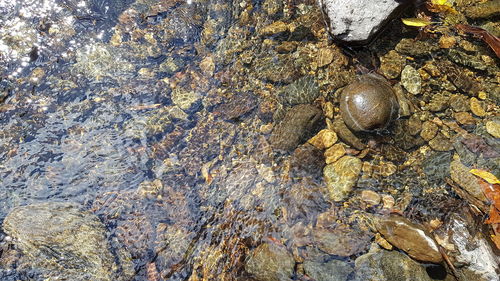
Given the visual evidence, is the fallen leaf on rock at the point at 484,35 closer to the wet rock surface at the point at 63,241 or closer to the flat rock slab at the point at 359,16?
the flat rock slab at the point at 359,16

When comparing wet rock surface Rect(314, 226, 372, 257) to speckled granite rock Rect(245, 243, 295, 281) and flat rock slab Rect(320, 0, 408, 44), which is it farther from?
flat rock slab Rect(320, 0, 408, 44)

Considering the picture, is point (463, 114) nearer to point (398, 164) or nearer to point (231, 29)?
point (398, 164)

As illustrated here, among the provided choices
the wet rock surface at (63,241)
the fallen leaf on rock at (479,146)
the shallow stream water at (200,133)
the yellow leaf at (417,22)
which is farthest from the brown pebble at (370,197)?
the wet rock surface at (63,241)

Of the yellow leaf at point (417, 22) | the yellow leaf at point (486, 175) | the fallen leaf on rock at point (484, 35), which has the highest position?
the yellow leaf at point (417, 22)

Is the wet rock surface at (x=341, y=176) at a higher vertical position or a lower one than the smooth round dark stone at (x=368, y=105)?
lower

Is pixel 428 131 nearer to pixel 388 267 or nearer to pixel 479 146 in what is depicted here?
pixel 479 146

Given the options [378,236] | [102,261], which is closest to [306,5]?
[378,236]

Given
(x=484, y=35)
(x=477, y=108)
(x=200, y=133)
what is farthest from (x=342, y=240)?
(x=484, y=35)
